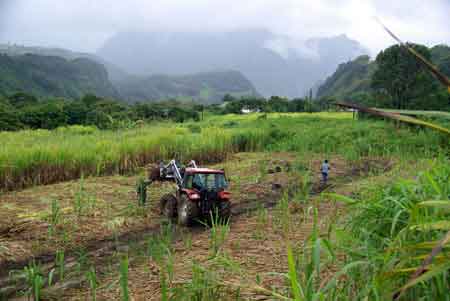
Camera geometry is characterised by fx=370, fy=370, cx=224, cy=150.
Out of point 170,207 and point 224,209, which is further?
point 170,207

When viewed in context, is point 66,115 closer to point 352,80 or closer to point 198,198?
point 198,198

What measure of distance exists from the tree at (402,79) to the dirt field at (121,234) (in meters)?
20.0

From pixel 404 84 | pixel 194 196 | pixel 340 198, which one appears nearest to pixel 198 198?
pixel 194 196

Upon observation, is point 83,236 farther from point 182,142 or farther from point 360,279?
point 182,142

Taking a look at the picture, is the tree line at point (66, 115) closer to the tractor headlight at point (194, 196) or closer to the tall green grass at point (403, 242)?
the tractor headlight at point (194, 196)

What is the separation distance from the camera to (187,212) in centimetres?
576

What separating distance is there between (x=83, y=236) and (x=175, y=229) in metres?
1.35

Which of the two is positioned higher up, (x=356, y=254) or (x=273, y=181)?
(x=356, y=254)

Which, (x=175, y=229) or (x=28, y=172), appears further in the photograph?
(x=28, y=172)

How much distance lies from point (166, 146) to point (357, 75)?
239 ft

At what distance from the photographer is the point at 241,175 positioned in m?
10.5

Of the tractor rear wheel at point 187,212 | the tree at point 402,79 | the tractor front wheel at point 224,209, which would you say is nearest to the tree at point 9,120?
the tractor rear wheel at point 187,212

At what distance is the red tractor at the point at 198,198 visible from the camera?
5816 mm

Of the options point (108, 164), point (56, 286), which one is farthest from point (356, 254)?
point (108, 164)
